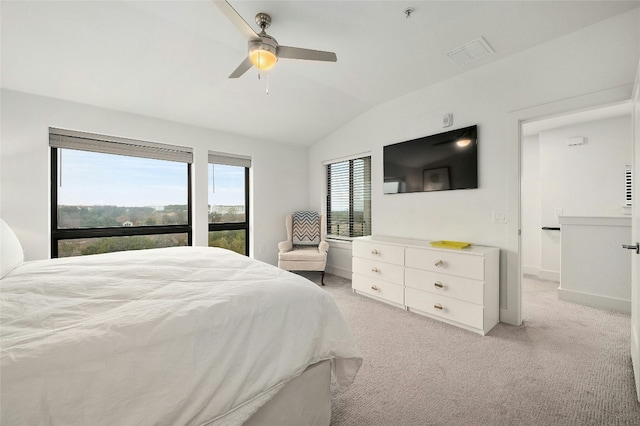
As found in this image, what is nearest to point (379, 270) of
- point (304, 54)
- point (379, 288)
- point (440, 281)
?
point (379, 288)

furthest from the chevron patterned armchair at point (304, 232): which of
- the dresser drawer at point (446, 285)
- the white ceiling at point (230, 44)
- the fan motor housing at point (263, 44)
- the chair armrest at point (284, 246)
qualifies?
the fan motor housing at point (263, 44)

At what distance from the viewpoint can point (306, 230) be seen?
4586mm

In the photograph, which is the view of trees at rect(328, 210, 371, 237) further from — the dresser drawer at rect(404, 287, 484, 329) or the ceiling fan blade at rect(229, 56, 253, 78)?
the ceiling fan blade at rect(229, 56, 253, 78)

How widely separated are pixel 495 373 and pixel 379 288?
4.82ft

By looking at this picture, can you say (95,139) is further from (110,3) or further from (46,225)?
(110,3)

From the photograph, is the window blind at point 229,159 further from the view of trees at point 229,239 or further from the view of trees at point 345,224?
the view of trees at point 345,224

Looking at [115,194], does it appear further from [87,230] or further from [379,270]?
[379,270]

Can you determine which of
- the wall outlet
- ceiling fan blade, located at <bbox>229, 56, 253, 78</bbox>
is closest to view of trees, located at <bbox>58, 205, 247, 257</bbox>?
ceiling fan blade, located at <bbox>229, 56, 253, 78</bbox>

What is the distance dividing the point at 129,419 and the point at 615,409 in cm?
240

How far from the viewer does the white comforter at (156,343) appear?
73cm

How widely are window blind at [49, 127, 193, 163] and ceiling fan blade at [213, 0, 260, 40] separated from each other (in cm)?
248

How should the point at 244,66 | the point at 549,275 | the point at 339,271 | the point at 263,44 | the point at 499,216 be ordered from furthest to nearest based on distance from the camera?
the point at 339,271
the point at 549,275
the point at 499,216
the point at 244,66
the point at 263,44

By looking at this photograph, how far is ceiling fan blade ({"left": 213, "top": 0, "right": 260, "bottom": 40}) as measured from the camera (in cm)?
147

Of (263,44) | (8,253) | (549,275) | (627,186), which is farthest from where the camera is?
(549,275)
